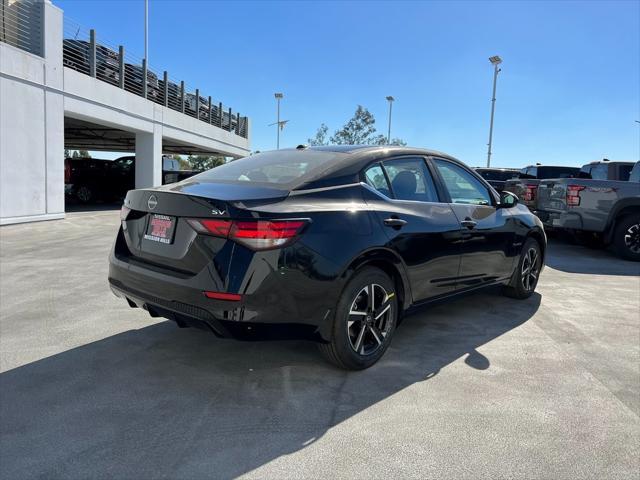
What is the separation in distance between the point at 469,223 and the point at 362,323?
1.55 m

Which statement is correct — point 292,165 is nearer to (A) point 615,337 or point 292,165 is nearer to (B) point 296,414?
(B) point 296,414

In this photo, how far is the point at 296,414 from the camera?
2.90m

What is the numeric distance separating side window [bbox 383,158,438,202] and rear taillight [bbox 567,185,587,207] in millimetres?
5766

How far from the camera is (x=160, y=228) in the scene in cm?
322

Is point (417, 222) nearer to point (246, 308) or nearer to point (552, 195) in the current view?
point (246, 308)

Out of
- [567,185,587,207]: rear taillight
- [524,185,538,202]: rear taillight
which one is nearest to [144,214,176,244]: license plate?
[567,185,587,207]: rear taillight

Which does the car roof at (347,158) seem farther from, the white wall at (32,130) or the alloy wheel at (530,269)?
the white wall at (32,130)

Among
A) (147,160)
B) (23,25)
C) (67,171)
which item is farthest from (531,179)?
(67,171)

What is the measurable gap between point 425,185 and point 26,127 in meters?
10.4

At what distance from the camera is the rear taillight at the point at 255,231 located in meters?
2.84

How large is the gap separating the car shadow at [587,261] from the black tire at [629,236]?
0.16m

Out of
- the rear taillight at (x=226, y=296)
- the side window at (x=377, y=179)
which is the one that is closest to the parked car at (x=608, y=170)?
the side window at (x=377, y=179)

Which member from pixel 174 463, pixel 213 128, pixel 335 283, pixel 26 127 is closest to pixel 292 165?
pixel 335 283

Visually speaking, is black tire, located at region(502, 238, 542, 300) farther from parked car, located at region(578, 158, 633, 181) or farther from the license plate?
parked car, located at region(578, 158, 633, 181)
